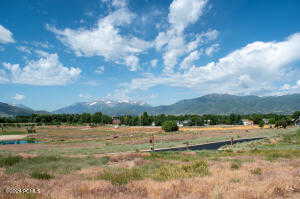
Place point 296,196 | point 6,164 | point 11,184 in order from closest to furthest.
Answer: point 296,196 → point 11,184 → point 6,164

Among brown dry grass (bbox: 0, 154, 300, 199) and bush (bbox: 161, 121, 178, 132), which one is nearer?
brown dry grass (bbox: 0, 154, 300, 199)

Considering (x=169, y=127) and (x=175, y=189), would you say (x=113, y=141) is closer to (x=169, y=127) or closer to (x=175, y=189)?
(x=169, y=127)

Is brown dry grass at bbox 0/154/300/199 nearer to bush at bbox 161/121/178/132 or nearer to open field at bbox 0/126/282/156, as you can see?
open field at bbox 0/126/282/156

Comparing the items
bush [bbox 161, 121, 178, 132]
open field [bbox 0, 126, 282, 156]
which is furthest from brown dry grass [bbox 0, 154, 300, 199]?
bush [bbox 161, 121, 178, 132]

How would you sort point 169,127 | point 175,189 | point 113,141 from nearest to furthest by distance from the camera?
point 175,189
point 113,141
point 169,127

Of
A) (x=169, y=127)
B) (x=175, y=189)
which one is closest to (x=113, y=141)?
(x=169, y=127)

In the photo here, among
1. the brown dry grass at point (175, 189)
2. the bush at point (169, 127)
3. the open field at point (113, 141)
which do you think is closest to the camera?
the brown dry grass at point (175, 189)

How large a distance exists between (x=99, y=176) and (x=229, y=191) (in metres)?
8.34

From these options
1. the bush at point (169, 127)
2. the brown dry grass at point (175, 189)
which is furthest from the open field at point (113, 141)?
the brown dry grass at point (175, 189)

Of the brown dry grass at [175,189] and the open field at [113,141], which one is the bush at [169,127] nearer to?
the open field at [113,141]

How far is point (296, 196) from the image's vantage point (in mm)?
10727

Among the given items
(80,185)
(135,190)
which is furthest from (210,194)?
(80,185)

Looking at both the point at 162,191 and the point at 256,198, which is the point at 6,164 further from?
the point at 256,198

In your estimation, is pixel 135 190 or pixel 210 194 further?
pixel 135 190
